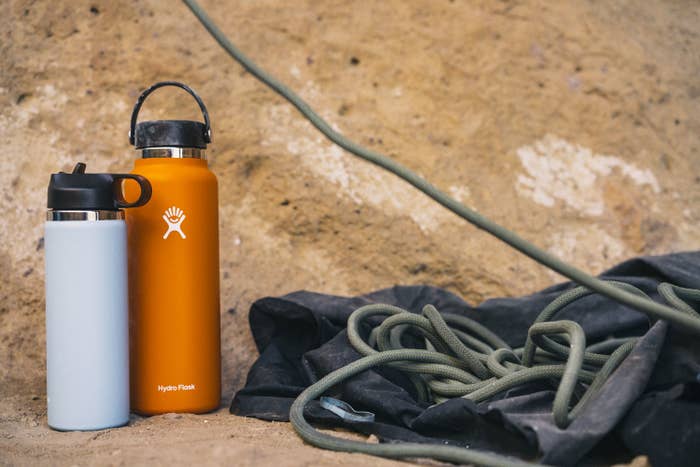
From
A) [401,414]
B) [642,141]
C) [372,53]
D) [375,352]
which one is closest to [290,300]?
[375,352]

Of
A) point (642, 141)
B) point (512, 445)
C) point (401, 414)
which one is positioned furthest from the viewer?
point (642, 141)

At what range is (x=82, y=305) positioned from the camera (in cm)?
131

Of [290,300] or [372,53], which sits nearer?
[290,300]

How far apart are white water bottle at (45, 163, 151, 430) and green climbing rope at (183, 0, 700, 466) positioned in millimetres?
334

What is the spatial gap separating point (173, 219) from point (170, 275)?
0.34ft

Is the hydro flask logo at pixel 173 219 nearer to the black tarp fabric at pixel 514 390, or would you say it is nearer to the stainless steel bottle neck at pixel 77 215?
the stainless steel bottle neck at pixel 77 215

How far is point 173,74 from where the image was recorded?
2.04 meters

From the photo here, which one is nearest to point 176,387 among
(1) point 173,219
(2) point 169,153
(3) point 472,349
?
(1) point 173,219

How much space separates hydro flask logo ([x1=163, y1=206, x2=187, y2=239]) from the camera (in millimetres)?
1431

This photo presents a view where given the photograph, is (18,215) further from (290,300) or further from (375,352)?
(375,352)

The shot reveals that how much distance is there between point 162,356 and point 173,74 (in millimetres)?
896

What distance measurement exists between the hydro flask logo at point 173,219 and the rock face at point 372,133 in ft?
1.48

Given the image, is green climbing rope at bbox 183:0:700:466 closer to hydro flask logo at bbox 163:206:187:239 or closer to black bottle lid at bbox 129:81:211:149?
black bottle lid at bbox 129:81:211:149

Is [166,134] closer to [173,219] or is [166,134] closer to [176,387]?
[173,219]
